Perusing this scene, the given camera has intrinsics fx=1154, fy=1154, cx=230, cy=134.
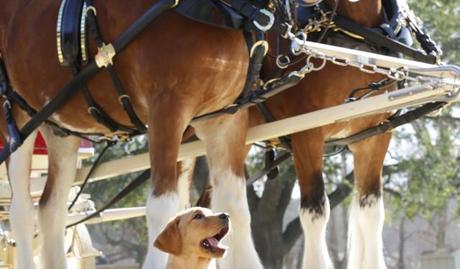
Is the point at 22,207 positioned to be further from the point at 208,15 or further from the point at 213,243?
the point at 213,243

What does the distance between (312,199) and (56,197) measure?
1.47 m

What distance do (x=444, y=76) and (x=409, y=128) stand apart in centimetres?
1267

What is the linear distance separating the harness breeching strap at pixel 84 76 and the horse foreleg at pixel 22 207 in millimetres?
244

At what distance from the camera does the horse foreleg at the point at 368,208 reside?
663cm

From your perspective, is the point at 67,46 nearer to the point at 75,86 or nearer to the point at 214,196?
the point at 75,86

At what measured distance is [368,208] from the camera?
672 cm

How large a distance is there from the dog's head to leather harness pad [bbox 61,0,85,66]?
1.30m

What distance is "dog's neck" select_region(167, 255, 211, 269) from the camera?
4867mm

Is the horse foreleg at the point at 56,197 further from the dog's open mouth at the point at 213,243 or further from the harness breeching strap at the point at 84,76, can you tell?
the dog's open mouth at the point at 213,243

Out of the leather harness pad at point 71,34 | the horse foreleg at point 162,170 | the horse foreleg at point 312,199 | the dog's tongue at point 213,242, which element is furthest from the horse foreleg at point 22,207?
the dog's tongue at point 213,242

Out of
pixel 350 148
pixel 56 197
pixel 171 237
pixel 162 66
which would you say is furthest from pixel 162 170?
pixel 350 148

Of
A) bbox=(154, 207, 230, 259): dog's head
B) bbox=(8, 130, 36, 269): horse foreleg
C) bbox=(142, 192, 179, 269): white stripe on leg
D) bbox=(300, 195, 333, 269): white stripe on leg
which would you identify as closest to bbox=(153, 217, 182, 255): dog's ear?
bbox=(154, 207, 230, 259): dog's head

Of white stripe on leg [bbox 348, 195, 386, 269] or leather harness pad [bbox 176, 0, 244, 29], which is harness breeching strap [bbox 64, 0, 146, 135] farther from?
white stripe on leg [bbox 348, 195, 386, 269]

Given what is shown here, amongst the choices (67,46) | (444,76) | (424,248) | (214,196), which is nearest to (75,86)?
(67,46)
